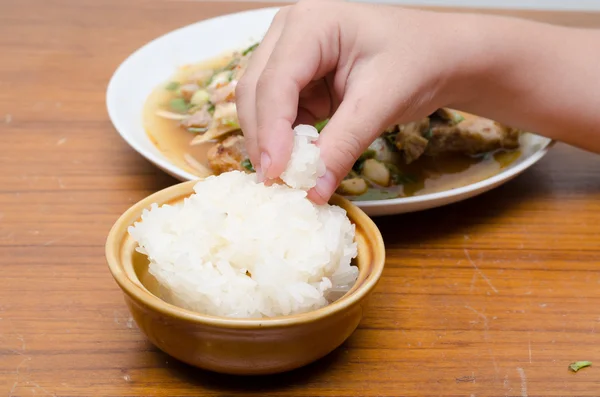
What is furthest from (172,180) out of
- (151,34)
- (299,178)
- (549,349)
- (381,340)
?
(151,34)

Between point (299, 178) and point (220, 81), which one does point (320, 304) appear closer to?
point (299, 178)

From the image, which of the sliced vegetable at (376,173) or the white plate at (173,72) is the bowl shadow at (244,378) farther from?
the sliced vegetable at (376,173)

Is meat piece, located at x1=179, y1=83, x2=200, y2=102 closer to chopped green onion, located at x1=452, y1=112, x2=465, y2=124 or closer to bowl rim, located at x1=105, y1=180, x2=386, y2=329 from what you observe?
chopped green onion, located at x1=452, y1=112, x2=465, y2=124

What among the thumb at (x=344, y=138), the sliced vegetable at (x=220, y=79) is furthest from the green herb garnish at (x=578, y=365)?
the sliced vegetable at (x=220, y=79)

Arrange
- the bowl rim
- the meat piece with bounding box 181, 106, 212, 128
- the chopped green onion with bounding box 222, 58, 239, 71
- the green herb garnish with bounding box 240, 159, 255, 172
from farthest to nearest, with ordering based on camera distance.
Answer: the chopped green onion with bounding box 222, 58, 239, 71 → the meat piece with bounding box 181, 106, 212, 128 → the green herb garnish with bounding box 240, 159, 255, 172 → the bowl rim

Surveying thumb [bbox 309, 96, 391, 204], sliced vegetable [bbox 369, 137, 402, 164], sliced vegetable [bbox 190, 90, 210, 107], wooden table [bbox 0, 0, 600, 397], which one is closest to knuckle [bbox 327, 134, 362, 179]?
thumb [bbox 309, 96, 391, 204]
